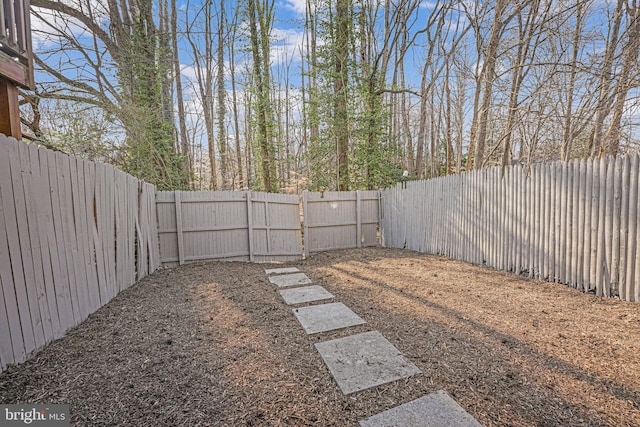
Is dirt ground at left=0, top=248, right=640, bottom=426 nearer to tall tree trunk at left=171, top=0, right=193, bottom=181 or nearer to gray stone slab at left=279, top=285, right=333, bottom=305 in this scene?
gray stone slab at left=279, top=285, right=333, bottom=305

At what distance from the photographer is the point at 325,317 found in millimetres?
2443

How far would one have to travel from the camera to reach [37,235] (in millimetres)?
1844

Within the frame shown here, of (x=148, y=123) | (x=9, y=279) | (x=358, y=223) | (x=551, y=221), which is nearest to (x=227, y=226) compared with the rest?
(x=148, y=123)

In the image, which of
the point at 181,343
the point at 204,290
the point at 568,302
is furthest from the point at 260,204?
the point at 568,302

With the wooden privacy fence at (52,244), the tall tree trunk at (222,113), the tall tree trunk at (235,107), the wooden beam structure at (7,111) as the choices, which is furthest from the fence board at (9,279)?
the tall tree trunk at (235,107)

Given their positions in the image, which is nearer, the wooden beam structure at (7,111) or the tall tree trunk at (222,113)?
the wooden beam structure at (7,111)

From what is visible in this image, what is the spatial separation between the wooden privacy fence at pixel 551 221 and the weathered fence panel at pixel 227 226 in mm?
3096

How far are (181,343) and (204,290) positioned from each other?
1.36 meters

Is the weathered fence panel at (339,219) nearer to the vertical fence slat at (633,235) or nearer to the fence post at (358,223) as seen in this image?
the fence post at (358,223)

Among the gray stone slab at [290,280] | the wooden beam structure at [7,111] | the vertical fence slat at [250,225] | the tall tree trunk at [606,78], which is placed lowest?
the gray stone slab at [290,280]

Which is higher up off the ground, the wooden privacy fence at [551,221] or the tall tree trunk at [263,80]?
the tall tree trunk at [263,80]

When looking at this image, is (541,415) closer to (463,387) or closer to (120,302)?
(463,387)

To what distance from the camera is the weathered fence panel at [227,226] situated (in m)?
5.05

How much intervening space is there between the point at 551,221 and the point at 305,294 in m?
3.15
